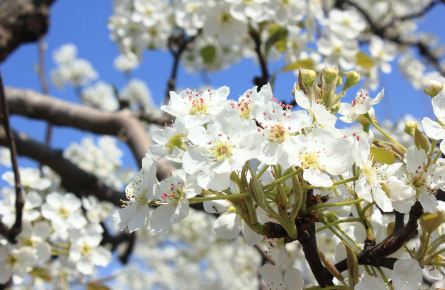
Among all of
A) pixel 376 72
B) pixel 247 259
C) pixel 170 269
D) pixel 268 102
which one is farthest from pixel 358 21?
pixel 170 269

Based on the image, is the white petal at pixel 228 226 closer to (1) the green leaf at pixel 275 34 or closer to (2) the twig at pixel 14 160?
(2) the twig at pixel 14 160

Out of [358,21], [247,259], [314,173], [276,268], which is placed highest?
[314,173]

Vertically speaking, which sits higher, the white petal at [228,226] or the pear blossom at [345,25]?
the white petal at [228,226]

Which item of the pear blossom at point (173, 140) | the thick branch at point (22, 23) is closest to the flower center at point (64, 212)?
the pear blossom at point (173, 140)

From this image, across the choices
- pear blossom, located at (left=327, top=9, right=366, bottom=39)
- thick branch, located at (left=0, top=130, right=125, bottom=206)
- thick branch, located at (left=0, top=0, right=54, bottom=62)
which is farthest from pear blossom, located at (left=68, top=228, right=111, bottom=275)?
thick branch, located at (left=0, top=0, right=54, bottom=62)

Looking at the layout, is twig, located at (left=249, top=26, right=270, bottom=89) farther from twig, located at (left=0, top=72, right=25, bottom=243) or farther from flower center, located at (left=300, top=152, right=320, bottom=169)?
flower center, located at (left=300, top=152, right=320, bottom=169)

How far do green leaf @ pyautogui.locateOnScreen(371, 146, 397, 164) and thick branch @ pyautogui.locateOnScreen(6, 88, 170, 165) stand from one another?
1.78m

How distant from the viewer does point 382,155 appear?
2.89ft

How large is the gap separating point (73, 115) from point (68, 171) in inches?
15.3

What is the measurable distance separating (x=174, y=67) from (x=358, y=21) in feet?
3.53

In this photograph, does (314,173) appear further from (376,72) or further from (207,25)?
(376,72)

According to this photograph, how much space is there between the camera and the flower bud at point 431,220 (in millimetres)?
856

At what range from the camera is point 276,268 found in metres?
0.95

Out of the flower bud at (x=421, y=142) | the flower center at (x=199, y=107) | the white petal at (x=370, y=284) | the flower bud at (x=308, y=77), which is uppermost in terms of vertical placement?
the flower bud at (x=308, y=77)
